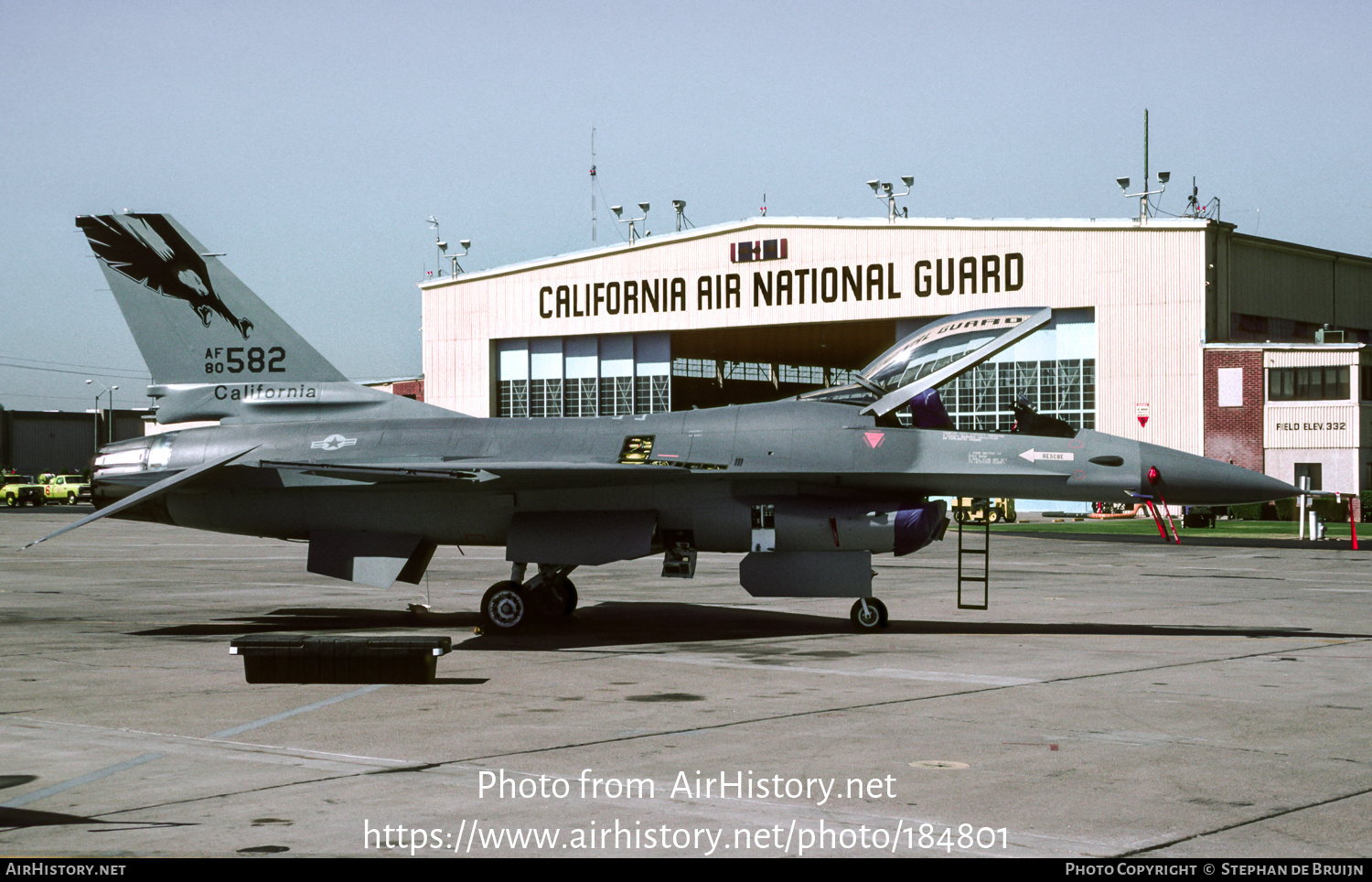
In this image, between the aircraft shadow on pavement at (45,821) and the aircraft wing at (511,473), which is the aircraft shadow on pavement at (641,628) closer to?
the aircraft wing at (511,473)

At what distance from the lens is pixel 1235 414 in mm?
53344

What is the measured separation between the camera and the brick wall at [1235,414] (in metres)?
52.8

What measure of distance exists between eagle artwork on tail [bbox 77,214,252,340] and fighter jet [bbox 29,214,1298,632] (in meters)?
1.41

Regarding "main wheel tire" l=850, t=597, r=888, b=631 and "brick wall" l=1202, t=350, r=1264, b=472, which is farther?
"brick wall" l=1202, t=350, r=1264, b=472

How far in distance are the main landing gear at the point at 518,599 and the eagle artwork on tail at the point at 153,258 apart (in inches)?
211

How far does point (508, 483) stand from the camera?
15.9 metres

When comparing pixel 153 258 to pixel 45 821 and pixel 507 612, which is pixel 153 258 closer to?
pixel 507 612

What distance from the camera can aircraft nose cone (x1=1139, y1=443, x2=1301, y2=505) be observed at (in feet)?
50.2

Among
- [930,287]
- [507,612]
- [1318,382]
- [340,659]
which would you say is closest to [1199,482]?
[507,612]

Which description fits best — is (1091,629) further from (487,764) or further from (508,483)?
(487,764)

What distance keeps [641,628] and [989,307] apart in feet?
139

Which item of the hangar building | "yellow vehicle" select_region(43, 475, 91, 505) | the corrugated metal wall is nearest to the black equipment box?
the hangar building

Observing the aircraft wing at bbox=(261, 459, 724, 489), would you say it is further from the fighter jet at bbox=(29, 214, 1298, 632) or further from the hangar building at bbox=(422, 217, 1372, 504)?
the hangar building at bbox=(422, 217, 1372, 504)

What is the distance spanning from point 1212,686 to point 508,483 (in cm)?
821
